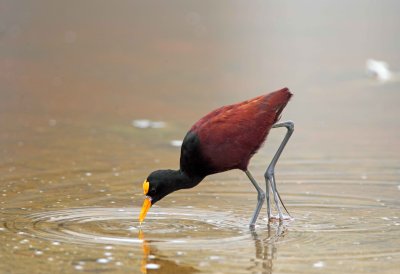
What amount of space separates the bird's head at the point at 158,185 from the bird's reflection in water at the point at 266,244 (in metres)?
0.67

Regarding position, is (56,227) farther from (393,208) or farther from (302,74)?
(302,74)

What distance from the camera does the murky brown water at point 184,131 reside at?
6.60m

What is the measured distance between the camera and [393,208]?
778 cm

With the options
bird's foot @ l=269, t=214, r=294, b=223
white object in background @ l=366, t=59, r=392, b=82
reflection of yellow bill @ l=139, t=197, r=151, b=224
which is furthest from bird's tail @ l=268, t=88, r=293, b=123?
white object in background @ l=366, t=59, r=392, b=82

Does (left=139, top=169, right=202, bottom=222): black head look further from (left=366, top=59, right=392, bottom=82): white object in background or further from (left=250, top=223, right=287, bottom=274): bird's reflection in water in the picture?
(left=366, top=59, right=392, bottom=82): white object in background

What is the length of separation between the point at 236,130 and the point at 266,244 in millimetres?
991

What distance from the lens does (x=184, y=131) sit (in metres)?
10.7

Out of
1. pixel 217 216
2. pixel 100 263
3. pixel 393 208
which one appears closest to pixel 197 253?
pixel 100 263

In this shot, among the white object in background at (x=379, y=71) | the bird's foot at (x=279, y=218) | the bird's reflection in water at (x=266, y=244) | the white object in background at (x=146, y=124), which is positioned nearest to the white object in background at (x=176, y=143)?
the white object in background at (x=146, y=124)

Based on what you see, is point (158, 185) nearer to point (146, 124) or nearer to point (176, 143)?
point (176, 143)

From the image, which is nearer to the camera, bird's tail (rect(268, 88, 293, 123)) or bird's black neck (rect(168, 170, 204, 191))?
bird's black neck (rect(168, 170, 204, 191))

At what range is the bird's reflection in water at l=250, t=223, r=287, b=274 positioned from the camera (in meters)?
6.27

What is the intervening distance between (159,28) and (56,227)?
945 cm

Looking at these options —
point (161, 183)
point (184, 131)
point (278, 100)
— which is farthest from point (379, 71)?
point (161, 183)
